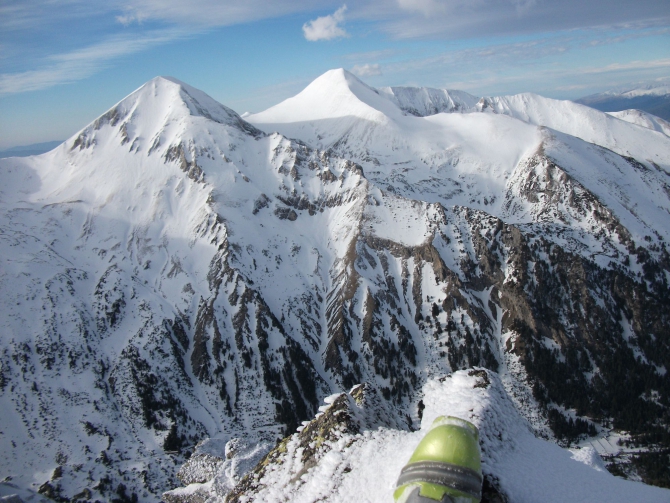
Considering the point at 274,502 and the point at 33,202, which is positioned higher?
the point at 33,202

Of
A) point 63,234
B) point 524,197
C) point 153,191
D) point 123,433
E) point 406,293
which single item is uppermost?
point 153,191

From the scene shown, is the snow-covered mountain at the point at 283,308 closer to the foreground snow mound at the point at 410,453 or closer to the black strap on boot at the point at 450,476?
the foreground snow mound at the point at 410,453

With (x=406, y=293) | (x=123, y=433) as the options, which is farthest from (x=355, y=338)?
(x=123, y=433)

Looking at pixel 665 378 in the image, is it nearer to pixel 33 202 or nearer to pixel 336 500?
pixel 336 500

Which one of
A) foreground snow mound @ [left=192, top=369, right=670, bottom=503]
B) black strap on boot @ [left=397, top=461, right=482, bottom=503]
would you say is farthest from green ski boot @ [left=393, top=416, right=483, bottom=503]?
foreground snow mound @ [left=192, top=369, right=670, bottom=503]

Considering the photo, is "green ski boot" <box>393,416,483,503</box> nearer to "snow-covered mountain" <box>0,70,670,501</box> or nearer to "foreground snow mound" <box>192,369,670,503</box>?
"foreground snow mound" <box>192,369,670,503</box>

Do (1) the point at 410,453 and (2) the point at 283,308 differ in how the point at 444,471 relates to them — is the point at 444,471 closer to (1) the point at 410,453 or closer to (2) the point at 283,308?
(1) the point at 410,453

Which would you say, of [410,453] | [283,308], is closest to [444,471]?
[410,453]
